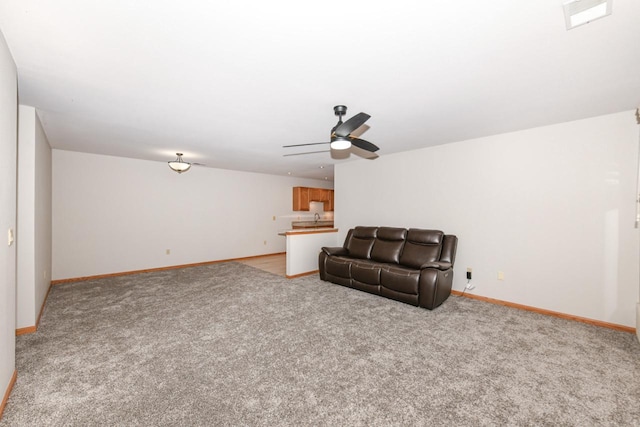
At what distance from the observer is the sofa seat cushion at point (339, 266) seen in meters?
4.45

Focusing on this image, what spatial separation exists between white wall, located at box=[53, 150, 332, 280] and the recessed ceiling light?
6642 mm

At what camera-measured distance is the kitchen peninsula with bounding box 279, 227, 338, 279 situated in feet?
17.0

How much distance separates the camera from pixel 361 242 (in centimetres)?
503

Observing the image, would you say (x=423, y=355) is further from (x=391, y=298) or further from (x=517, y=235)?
(x=517, y=235)

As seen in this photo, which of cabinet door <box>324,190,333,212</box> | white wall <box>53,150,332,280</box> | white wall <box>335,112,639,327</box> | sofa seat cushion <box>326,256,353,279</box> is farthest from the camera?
cabinet door <box>324,190,333,212</box>

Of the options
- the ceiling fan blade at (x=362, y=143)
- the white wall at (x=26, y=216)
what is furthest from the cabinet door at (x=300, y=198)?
the white wall at (x=26, y=216)

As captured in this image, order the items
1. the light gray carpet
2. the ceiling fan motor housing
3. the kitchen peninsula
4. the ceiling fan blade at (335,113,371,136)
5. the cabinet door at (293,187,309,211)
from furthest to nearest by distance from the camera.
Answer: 1. the cabinet door at (293,187,309,211)
2. the kitchen peninsula
3. the ceiling fan motor housing
4. the ceiling fan blade at (335,113,371,136)
5. the light gray carpet

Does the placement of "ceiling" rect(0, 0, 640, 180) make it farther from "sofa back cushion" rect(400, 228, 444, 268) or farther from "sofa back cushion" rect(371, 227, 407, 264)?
"sofa back cushion" rect(371, 227, 407, 264)

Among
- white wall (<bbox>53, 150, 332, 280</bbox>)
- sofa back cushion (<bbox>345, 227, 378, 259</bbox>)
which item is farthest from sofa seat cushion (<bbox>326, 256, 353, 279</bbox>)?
white wall (<bbox>53, 150, 332, 280</bbox>)

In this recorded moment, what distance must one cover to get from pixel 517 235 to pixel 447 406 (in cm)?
288

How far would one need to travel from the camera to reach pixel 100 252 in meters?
5.25

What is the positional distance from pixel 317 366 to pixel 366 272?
2.06 metres

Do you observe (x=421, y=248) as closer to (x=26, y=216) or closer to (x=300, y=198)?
(x=300, y=198)

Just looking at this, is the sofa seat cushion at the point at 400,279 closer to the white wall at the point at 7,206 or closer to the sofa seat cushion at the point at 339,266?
the sofa seat cushion at the point at 339,266
